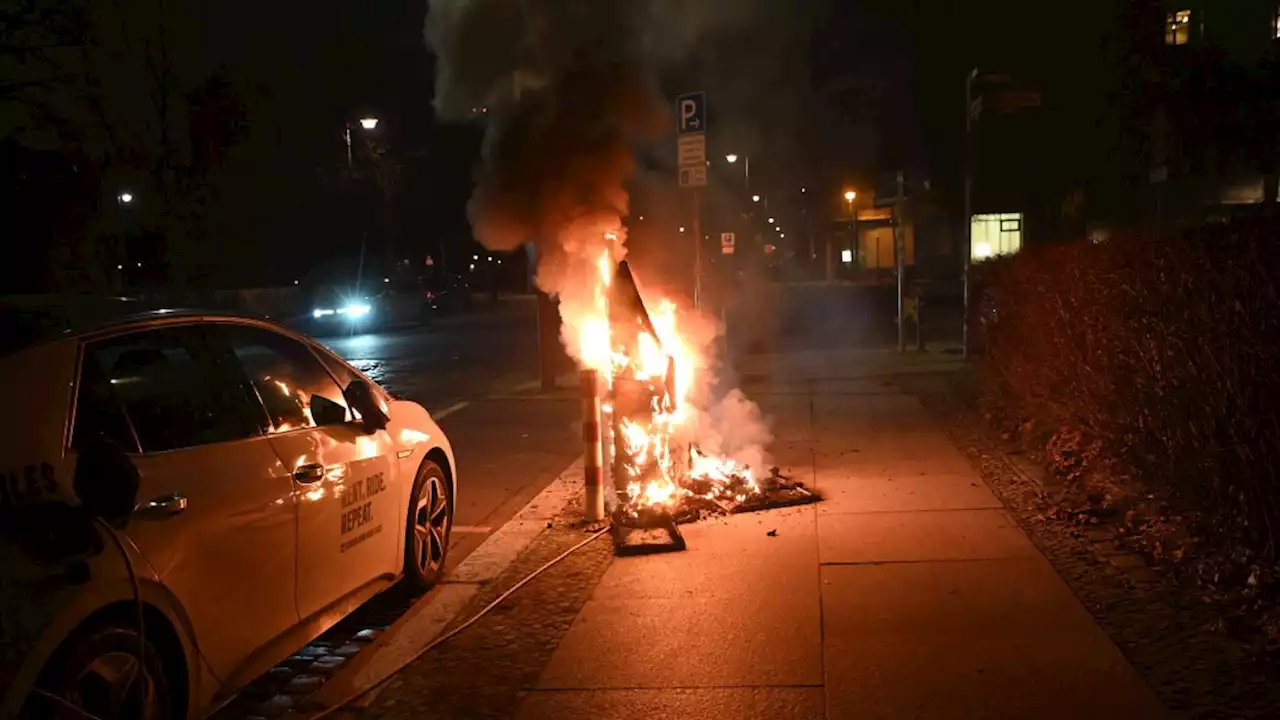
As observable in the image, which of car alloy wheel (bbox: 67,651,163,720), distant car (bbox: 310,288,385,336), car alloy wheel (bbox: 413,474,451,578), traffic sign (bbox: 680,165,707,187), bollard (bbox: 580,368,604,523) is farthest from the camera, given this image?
distant car (bbox: 310,288,385,336)

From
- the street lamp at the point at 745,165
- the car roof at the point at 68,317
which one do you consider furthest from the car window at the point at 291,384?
the street lamp at the point at 745,165

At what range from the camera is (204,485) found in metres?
3.91

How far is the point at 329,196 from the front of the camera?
128 ft

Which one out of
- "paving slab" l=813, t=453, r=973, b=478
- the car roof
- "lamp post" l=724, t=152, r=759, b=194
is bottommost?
"paving slab" l=813, t=453, r=973, b=478

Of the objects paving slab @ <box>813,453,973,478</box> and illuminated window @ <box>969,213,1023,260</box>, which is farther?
illuminated window @ <box>969,213,1023,260</box>

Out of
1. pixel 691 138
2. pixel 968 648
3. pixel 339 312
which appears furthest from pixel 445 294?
pixel 968 648

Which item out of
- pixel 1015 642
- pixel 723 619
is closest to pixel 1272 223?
pixel 1015 642

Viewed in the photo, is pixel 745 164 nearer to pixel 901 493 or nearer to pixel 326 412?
pixel 901 493

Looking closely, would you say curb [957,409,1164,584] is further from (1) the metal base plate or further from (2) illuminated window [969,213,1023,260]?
(2) illuminated window [969,213,1023,260]

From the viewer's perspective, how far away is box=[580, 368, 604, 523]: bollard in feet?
23.7

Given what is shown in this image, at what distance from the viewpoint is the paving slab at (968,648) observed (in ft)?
13.8

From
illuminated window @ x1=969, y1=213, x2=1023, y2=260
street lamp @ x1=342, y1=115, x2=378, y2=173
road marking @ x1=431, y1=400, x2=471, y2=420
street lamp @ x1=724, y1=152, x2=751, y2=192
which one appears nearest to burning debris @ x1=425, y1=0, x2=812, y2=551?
road marking @ x1=431, y1=400, x2=471, y2=420

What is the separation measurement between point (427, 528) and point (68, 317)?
2.61 m

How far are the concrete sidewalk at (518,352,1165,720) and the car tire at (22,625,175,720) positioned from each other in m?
1.41
